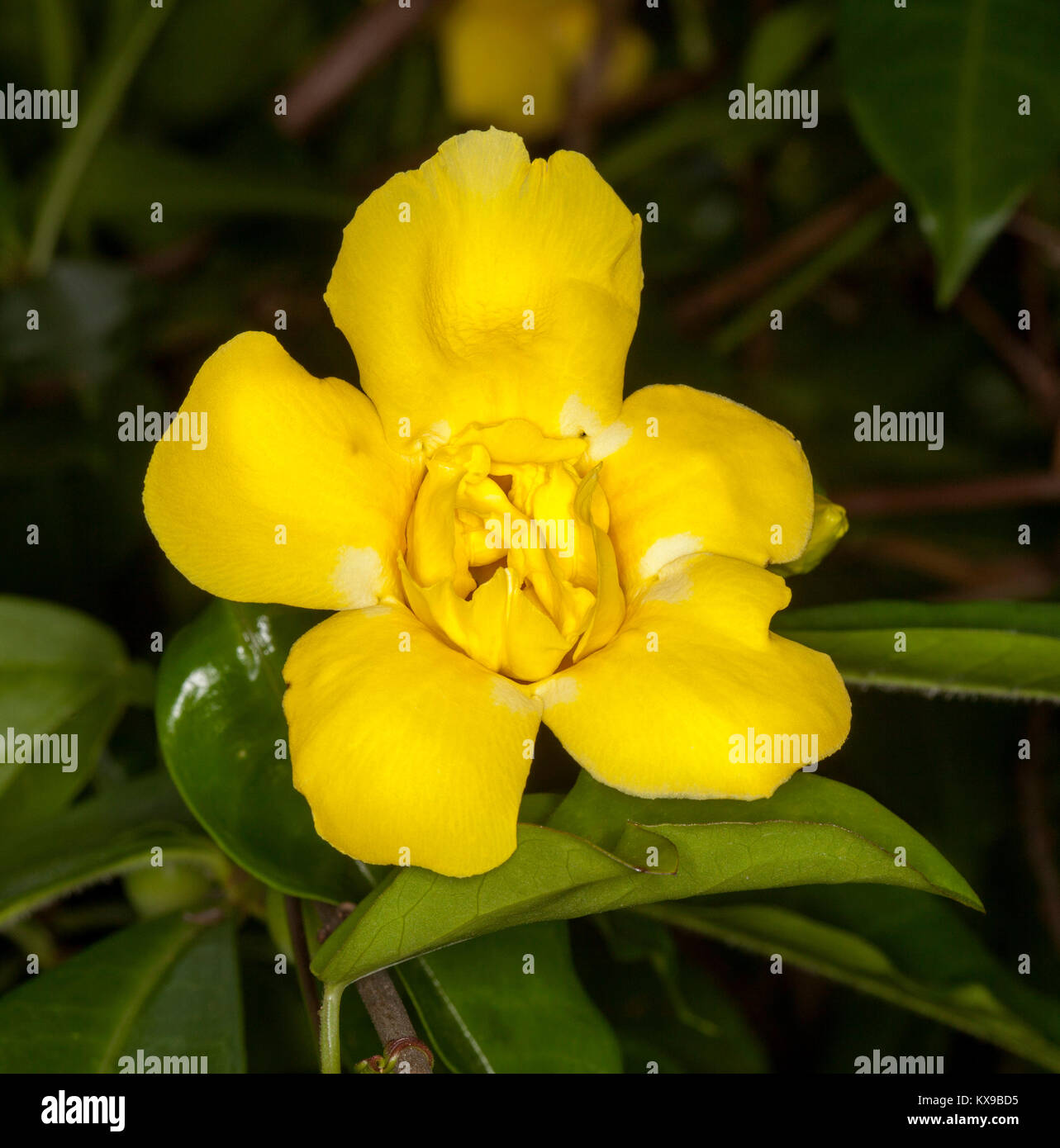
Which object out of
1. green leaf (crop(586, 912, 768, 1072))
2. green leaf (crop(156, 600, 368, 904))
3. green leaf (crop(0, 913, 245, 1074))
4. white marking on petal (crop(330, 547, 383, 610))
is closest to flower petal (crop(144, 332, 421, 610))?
white marking on petal (crop(330, 547, 383, 610))

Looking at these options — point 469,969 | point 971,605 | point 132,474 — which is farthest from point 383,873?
point 132,474

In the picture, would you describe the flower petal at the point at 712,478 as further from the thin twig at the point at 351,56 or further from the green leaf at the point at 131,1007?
the thin twig at the point at 351,56

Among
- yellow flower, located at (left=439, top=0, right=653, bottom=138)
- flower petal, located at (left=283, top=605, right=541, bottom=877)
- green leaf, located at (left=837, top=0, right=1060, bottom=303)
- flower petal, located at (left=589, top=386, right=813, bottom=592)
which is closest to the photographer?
flower petal, located at (left=283, top=605, right=541, bottom=877)

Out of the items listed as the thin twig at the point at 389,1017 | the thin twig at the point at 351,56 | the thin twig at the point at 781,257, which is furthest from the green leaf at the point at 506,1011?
the thin twig at the point at 351,56

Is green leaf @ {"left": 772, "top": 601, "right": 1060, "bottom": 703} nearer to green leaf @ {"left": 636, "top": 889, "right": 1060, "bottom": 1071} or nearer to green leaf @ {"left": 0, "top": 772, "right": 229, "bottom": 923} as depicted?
green leaf @ {"left": 636, "top": 889, "right": 1060, "bottom": 1071}

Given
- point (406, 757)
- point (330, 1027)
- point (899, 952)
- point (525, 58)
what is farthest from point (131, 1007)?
point (525, 58)
